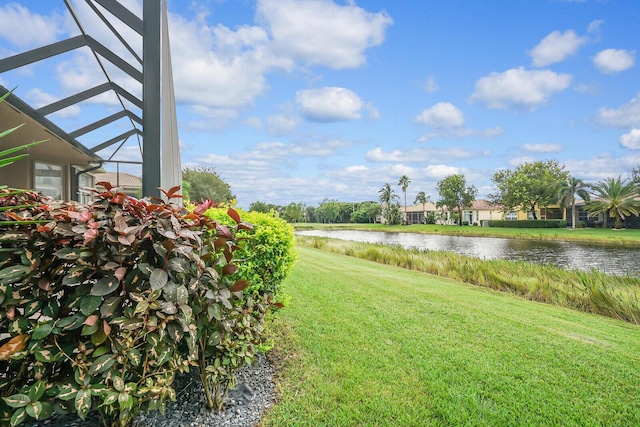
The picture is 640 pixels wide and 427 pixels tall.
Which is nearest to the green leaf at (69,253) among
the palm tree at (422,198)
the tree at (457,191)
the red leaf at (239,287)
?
the red leaf at (239,287)

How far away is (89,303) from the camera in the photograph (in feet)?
4.98

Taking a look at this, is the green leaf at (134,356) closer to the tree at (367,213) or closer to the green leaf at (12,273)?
the green leaf at (12,273)

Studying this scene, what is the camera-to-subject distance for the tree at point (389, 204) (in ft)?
202

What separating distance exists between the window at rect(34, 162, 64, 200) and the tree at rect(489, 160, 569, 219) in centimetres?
4338

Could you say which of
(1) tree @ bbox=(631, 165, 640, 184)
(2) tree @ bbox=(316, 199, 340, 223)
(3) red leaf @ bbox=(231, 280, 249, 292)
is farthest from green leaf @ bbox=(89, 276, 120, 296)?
(2) tree @ bbox=(316, 199, 340, 223)

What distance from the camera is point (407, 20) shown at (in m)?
11.4

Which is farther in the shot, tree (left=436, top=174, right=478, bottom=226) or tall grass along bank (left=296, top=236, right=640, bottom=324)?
tree (left=436, top=174, right=478, bottom=226)

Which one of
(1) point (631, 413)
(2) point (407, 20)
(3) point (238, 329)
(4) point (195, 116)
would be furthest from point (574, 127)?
(3) point (238, 329)

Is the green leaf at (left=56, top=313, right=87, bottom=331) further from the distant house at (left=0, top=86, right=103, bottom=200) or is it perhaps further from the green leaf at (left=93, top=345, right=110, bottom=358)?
the distant house at (left=0, top=86, right=103, bottom=200)

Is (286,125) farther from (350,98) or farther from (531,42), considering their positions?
(531,42)

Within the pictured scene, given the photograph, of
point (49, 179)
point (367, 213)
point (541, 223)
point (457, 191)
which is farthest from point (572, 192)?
point (49, 179)

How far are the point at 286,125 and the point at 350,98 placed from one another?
15.7 feet

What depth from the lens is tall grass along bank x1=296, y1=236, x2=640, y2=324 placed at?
627cm

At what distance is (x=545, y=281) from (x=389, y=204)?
58575mm
